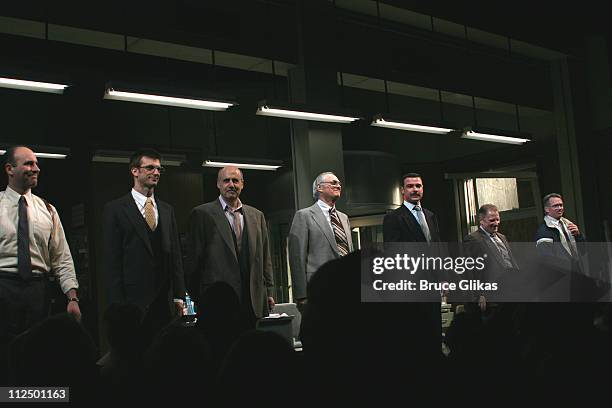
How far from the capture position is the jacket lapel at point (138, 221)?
10.3ft

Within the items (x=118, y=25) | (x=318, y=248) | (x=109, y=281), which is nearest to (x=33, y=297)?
(x=109, y=281)

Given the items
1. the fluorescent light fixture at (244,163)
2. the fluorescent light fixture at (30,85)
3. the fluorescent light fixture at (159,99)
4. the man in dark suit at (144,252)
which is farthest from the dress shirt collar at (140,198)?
the fluorescent light fixture at (244,163)

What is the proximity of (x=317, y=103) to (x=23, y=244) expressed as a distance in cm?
412

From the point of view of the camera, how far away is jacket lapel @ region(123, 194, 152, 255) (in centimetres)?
315

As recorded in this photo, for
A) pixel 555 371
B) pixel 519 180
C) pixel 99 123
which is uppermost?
pixel 99 123

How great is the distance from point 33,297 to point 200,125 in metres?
6.15

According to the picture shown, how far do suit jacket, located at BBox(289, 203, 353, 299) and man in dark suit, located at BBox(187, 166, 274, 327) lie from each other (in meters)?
0.39

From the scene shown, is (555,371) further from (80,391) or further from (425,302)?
(80,391)

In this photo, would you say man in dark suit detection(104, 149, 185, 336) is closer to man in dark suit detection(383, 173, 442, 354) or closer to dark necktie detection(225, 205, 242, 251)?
dark necktie detection(225, 205, 242, 251)

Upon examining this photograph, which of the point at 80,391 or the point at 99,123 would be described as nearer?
the point at 80,391

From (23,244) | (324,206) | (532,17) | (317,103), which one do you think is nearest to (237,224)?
(324,206)

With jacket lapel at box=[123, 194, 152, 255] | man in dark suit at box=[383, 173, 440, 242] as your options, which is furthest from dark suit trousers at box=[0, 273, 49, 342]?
man in dark suit at box=[383, 173, 440, 242]

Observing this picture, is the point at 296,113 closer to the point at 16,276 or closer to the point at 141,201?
the point at 141,201

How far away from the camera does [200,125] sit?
8.62 metres
